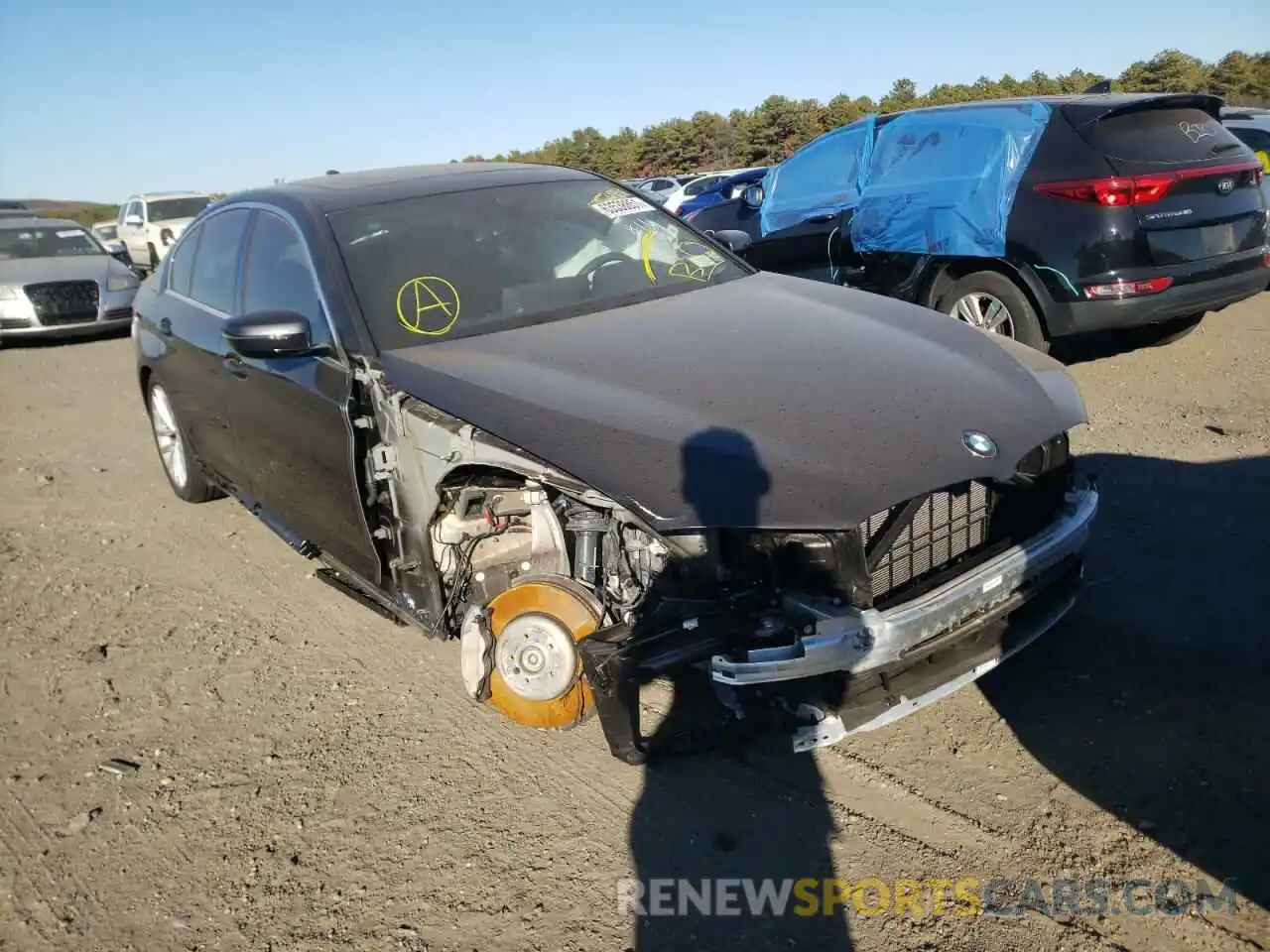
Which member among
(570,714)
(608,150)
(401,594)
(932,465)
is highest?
(608,150)

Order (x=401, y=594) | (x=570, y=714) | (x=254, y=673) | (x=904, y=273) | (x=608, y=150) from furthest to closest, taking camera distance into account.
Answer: (x=608, y=150) → (x=904, y=273) → (x=254, y=673) → (x=401, y=594) → (x=570, y=714)

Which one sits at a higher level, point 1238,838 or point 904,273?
point 904,273

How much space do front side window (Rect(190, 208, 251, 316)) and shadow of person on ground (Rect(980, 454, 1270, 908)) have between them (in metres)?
3.52

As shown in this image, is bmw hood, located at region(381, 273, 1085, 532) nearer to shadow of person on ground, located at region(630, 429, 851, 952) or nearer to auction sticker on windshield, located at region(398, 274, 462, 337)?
shadow of person on ground, located at region(630, 429, 851, 952)

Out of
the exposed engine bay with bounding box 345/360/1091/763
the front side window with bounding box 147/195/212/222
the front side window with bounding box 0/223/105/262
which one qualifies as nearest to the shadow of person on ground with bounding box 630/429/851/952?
the exposed engine bay with bounding box 345/360/1091/763

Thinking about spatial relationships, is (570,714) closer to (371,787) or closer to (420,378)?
(371,787)

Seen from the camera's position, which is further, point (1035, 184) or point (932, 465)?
point (1035, 184)

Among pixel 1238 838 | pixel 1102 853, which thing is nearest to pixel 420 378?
pixel 1102 853

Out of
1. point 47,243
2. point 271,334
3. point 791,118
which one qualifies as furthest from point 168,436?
point 791,118

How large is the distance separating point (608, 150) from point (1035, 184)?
1729 inches

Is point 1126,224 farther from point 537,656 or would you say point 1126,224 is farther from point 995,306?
point 537,656

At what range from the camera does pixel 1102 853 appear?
2.41 metres

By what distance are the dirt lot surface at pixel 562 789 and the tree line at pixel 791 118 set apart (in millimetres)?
23956

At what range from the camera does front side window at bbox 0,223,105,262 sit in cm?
1271
